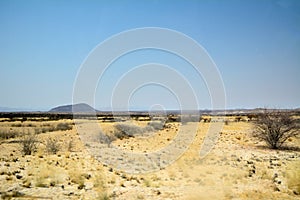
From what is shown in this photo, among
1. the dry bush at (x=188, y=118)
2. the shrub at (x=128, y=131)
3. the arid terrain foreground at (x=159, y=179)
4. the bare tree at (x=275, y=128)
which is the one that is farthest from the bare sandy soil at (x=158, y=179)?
the dry bush at (x=188, y=118)

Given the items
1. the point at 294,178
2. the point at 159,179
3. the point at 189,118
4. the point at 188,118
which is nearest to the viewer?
the point at 294,178

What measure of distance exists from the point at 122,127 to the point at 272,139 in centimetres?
1869

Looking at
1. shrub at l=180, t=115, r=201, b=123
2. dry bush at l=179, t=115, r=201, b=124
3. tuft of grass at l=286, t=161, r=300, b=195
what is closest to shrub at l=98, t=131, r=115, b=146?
tuft of grass at l=286, t=161, r=300, b=195

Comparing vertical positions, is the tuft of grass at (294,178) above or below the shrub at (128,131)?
below

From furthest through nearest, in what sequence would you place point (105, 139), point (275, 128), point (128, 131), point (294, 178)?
1. point (128, 131)
2. point (105, 139)
3. point (275, 128)
4. point (294, 178)

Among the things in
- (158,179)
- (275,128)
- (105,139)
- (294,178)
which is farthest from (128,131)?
(294,178)

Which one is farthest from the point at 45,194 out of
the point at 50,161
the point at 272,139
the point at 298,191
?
the point at 272,139

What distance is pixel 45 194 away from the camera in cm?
948

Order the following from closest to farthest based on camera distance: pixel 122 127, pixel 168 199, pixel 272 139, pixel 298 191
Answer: pixel 168 199, pixel 298 191, pixel 272 139, pixel 122 127

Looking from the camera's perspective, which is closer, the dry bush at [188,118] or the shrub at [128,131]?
the shrub at [128,131]

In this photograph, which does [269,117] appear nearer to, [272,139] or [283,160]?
[272,139]

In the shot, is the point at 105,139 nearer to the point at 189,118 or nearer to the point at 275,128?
the point at 275,128

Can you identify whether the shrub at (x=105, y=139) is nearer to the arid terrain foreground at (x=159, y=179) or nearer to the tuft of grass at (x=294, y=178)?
the arid terrain foreground at (x=159, y=179)

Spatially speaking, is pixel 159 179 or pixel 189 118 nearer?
pixel 159 179
